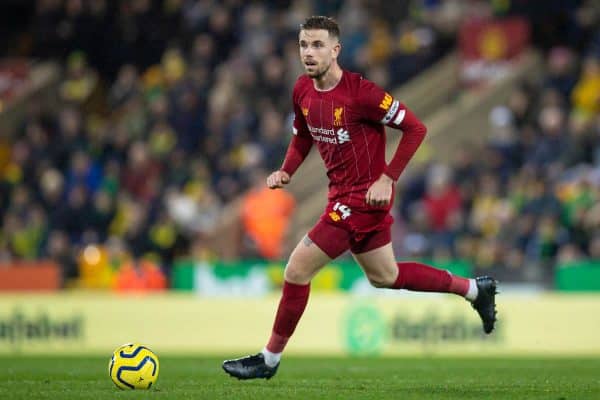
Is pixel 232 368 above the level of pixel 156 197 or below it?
below

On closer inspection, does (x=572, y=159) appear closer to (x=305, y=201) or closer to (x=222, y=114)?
(x=305, y=201)

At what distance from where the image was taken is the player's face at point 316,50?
817 centimetres

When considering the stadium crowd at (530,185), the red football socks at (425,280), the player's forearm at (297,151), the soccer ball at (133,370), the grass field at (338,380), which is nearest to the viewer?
the grass field at (338,380)

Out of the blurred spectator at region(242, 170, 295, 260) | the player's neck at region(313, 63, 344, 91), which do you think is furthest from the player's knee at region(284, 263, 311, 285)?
the blurred spectator at region(242, 170, 295, 260)

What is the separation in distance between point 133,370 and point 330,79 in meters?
2.33

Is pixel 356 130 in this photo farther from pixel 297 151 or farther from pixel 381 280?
pixel 381 280

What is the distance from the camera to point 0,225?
66.1ft

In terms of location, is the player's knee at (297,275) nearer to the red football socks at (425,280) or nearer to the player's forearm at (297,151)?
the red football socks at (425,280)

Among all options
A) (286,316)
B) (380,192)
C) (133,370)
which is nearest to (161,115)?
(286,316)

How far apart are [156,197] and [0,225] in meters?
2.88

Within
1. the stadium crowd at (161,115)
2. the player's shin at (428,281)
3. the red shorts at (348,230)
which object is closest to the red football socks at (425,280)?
the player's shin at (428,281)

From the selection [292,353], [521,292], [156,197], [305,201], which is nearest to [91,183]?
[156,197]

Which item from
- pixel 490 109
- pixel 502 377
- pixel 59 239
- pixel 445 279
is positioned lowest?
pixel 502 377

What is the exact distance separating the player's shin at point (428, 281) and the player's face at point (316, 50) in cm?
149
